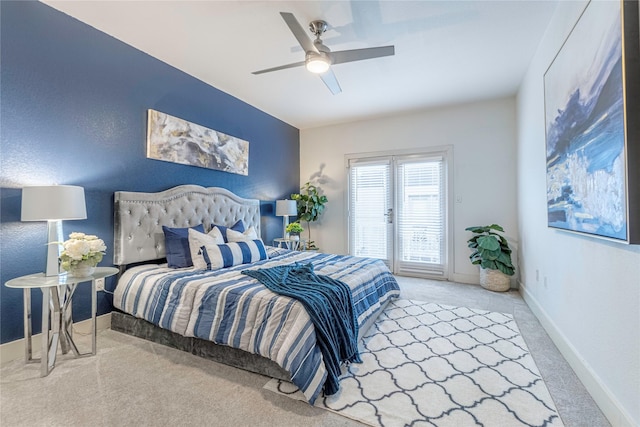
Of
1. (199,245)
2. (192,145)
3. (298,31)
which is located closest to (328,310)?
(199,245)

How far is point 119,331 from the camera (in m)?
2.64

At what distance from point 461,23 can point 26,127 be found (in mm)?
3686

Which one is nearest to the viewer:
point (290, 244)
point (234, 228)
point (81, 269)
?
point (81, 269)

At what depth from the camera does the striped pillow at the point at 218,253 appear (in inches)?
108

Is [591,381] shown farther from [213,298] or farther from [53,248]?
[53,248]

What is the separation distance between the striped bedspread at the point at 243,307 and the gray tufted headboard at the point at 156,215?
0.66 feet

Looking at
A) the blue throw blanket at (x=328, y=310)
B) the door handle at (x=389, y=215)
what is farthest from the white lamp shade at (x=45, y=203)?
the door handle at (x=389, y=215)

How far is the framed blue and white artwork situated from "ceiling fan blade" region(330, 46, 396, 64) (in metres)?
1.22

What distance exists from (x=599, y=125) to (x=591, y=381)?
153 cm

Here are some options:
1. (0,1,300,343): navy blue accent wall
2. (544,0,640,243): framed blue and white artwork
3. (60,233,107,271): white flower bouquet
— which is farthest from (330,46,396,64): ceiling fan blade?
(60,233,107,271): white flower bouquet

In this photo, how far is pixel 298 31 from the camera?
2.06 m

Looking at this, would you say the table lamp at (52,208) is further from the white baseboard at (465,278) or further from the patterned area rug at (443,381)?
the white baseboard at (465,278)

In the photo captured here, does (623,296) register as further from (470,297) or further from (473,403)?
(470,297)

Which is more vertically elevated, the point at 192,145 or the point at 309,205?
the point at 192,145
